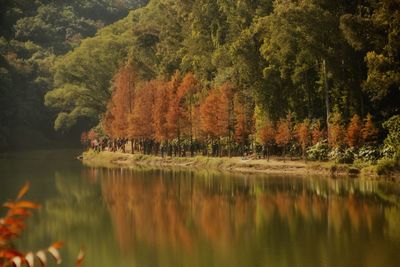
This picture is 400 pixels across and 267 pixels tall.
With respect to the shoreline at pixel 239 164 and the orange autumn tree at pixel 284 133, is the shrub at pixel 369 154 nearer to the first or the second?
the shoreline at pixel 239 164

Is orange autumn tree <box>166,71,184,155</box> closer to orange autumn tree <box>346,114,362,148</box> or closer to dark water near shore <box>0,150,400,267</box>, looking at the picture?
dark water near shore <box>0,150,400,267</box>

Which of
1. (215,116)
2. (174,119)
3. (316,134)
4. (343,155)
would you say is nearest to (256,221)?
(343,155)

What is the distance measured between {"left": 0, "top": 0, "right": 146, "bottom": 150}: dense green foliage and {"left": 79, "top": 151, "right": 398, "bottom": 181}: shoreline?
109ft

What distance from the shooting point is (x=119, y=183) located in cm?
4828

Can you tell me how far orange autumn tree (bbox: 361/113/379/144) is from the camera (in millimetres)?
48281

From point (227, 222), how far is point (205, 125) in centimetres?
3108

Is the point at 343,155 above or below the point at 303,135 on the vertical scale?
below

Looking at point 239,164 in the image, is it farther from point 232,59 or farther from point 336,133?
point 232,59

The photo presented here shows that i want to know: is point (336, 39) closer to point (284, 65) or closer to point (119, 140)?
point (284, 65)

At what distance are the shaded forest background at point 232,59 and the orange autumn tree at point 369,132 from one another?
4.82ft

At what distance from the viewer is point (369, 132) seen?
159 ft

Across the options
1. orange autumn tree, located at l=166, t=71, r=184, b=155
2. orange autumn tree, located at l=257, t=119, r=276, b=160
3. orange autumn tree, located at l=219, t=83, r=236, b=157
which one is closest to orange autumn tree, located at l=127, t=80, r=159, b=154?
orange autumn tree, located at l=166, t=71, r=184, b=155

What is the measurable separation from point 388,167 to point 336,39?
12240mm

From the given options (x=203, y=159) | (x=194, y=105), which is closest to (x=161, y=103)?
(x=194, y=105)
